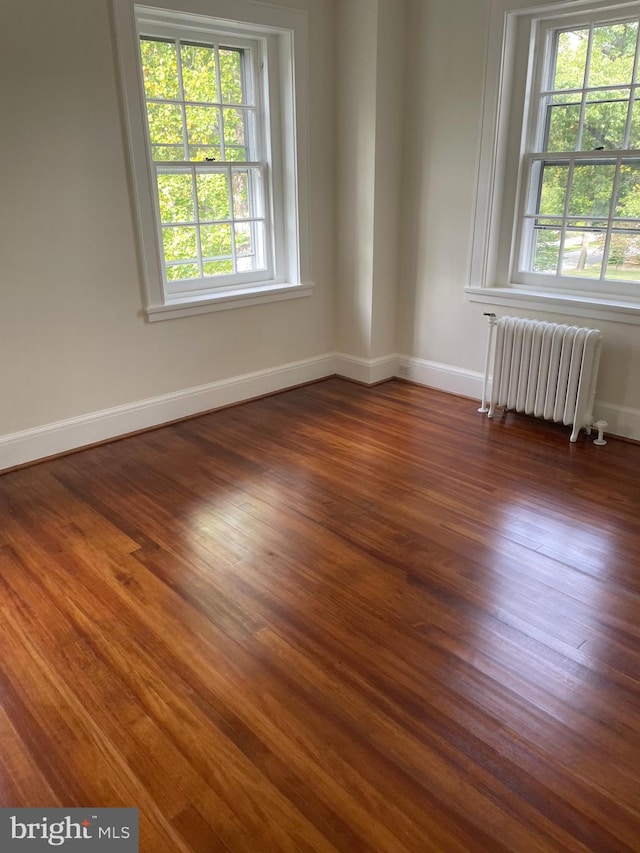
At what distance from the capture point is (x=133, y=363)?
384cm

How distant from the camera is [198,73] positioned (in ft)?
12.4

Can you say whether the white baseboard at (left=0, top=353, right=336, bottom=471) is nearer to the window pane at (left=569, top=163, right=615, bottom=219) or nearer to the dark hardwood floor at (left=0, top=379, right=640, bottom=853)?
the dark hardwood floor at (left=0, top=379, right=640, bottom=853)

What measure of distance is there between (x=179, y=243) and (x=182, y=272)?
0.19 m

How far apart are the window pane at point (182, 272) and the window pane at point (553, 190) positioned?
226 centimetres

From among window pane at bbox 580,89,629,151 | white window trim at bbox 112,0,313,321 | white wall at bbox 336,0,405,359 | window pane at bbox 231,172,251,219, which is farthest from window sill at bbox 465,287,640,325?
window pane at bbox 231,172,251,219

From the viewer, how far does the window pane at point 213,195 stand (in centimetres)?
397

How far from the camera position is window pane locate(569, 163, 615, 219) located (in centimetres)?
362

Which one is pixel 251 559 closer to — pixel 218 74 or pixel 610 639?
pixel 610 639

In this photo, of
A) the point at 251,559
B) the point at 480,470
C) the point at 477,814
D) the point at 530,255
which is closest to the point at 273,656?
A: the point at 251,559

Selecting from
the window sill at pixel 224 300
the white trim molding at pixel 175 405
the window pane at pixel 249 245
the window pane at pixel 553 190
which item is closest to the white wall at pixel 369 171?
the white trim molding at pixel 175 405

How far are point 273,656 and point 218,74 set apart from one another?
3.50 metres

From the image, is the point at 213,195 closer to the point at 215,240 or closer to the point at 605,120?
the point at 215,240

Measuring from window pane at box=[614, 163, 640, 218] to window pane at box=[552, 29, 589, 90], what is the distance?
1.90 ft

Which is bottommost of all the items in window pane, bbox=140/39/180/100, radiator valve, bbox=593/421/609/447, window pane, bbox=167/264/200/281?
radiator valve, bbox=593/421/609/447
